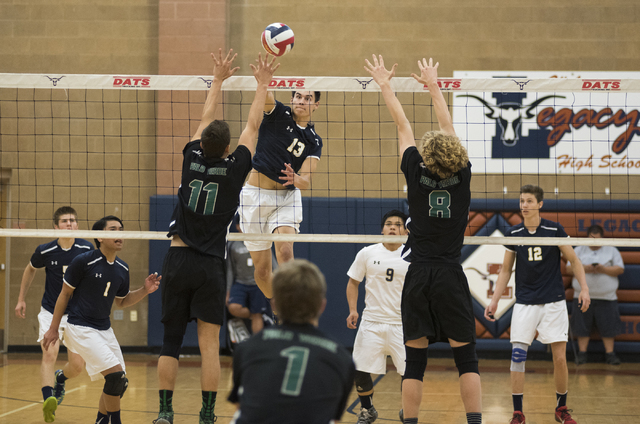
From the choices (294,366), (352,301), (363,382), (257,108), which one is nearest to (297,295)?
(294,366)

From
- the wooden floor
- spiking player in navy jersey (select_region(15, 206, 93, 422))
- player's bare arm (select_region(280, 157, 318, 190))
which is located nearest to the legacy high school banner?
the wooden floor

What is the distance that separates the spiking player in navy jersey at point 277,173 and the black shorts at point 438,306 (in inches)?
71.7

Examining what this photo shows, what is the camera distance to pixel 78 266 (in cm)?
566

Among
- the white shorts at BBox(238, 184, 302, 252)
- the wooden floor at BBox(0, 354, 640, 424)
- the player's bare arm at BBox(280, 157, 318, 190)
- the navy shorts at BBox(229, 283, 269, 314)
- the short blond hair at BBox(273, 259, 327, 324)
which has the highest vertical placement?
the player's bare arm at BBox(280, 157, 318, 190)

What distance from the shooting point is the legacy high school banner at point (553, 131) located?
1080cm

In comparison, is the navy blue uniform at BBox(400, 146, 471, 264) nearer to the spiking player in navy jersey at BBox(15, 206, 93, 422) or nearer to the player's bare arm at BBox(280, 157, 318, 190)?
the player's bare arm at BBox(280, 157, 318, 190)

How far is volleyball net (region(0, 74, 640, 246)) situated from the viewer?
35.2ft

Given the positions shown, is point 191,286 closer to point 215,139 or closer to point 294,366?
point 215,139

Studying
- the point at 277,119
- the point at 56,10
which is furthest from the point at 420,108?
the point at 56,10

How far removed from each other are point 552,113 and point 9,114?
365 inches

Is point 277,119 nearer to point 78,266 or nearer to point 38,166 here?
point 78,266

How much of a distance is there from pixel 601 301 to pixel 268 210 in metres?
6.52

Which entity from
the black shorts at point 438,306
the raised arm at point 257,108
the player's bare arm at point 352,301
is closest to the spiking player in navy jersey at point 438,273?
the black shorts at point 438,306

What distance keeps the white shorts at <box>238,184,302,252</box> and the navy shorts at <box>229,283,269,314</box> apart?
4.17m
